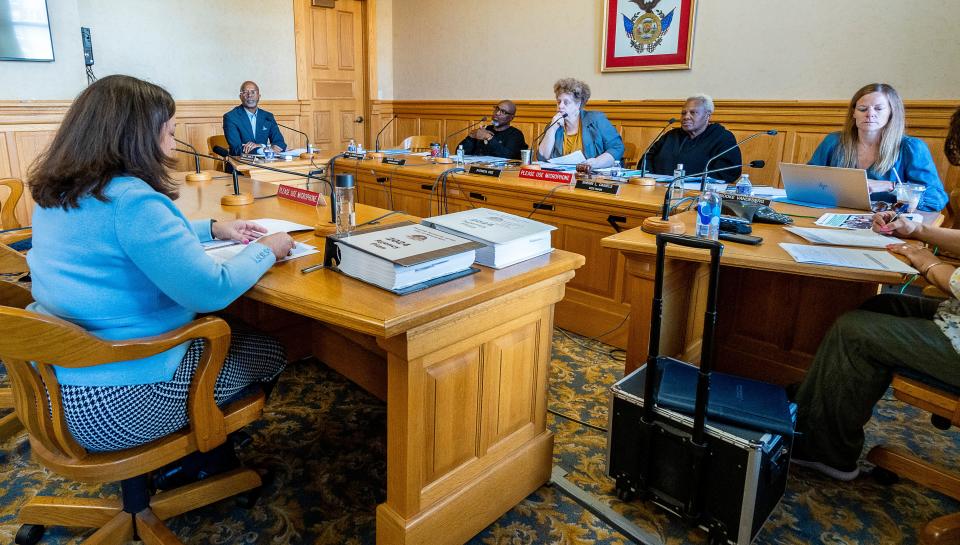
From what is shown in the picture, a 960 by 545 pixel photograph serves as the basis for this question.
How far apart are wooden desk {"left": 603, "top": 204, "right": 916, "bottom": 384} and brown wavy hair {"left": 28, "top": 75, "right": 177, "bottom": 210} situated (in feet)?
4.19

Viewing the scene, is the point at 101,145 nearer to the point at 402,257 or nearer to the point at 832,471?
the point at 402,257

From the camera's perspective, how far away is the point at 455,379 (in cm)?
Answer: 136

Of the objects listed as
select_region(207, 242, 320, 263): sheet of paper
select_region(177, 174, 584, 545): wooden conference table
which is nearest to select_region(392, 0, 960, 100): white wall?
select_region(177, 174, 584, 545): wooden conference table

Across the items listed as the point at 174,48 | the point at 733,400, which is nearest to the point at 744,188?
the point at 733,400

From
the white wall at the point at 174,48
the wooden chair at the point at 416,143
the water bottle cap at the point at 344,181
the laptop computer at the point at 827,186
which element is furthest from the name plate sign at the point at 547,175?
the white wall at the point at 174,48

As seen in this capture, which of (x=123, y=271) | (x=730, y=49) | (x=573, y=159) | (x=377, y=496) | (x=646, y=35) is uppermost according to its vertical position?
(x=646, y=35)

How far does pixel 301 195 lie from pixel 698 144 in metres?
2.46

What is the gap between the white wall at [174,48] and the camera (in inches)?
183

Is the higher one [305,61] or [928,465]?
[305,61]

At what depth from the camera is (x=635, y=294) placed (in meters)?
1.96

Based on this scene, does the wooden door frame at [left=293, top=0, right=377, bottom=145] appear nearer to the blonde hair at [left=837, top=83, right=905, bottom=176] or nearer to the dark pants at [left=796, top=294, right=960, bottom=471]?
the blonde hair at [left=837, top=83, right=905, bottom=176]

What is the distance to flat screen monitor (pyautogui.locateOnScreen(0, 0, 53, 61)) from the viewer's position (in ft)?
14.2

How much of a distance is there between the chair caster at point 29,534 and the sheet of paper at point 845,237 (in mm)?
2243

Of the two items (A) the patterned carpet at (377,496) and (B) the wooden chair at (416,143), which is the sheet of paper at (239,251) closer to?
(A) the patterned carpet at (377,496)
